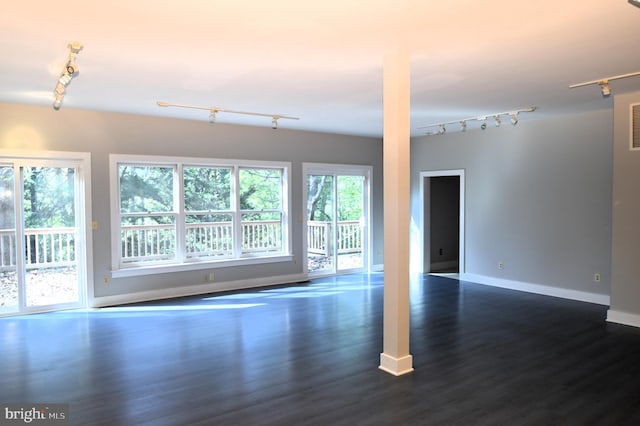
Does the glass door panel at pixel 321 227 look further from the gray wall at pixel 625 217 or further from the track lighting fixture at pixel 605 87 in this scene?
the track lighting fixture at pixel 605 87

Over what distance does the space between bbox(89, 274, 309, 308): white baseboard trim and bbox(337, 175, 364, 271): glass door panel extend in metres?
1.00

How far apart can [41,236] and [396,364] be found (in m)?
4.62

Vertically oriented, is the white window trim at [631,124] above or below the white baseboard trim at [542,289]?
above

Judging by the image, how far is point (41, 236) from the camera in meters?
5.44

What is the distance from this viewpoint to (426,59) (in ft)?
11.6

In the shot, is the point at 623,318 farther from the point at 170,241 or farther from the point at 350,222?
the point at 170,241

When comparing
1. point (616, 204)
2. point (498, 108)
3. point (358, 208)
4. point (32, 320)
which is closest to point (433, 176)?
point (358, 208)

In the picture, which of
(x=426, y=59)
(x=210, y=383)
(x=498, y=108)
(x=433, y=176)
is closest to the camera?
(x=210, y=383)

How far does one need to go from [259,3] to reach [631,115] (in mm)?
4355

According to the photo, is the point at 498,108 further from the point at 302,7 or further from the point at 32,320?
the point at 32,320

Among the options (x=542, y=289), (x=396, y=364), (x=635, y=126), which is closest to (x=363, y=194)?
(x=542, y=289)

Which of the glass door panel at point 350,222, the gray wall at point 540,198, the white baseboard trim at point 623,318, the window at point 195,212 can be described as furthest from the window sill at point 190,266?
the white baseboard trim at point 623,318

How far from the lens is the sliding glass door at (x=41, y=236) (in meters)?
5.25

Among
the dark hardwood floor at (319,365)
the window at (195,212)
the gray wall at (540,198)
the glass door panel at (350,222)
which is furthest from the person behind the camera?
the glass door panel at (350,222)
